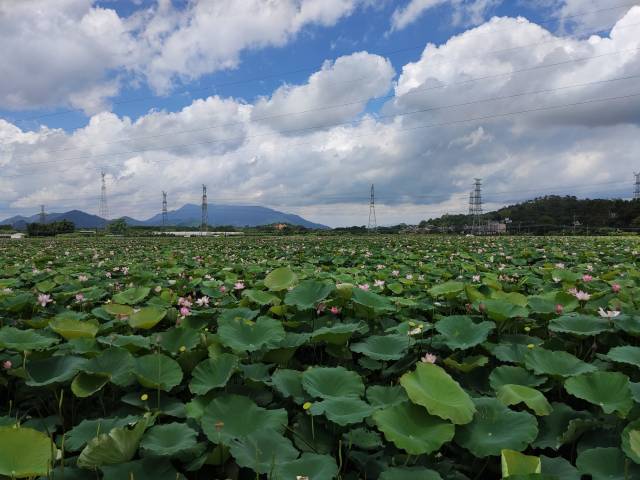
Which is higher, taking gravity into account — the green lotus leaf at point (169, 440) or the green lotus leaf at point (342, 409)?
the green lotus leaf at point (342, 409)

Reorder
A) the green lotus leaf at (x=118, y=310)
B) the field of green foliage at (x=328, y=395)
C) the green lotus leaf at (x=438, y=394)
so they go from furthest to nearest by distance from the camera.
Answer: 1. the green lotus leaf at (x=118, y=310)
2. the green lotus leaf at (x=438, y=394)
3. the field of green foliage at (x=328, y=395)

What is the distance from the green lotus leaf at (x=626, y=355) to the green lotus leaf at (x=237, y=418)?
1.48m

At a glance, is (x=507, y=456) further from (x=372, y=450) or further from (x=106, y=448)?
(x=106, y=448)

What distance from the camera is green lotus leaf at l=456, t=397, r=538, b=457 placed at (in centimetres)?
145

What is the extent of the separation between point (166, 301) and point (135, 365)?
171 cm

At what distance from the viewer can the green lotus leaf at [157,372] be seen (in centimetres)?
185

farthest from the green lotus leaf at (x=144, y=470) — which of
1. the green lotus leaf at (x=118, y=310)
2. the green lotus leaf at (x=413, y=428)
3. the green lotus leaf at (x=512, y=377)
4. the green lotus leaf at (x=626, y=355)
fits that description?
the green lotus leaf at (x=626, y=355)

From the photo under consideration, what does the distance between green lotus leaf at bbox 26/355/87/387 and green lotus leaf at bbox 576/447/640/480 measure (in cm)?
196

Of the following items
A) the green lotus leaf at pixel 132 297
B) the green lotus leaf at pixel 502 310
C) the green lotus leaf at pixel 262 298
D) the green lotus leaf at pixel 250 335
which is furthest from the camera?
the green lotus leaf at pixel 132 297

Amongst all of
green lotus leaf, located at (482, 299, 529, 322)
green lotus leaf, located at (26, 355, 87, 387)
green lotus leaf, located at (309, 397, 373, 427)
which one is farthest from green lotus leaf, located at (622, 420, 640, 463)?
green lotus leaf, located at (26, 355, 87, 387)

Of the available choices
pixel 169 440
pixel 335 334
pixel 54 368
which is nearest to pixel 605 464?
pixel 335 334

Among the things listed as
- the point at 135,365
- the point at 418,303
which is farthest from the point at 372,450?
the point at 418,303

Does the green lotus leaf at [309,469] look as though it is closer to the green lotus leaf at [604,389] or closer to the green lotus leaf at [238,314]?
the green lotus leaf at [604,389]

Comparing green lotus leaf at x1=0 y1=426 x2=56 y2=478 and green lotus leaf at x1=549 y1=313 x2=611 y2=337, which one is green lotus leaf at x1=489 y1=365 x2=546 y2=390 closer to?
green lotus leaf at x1=549 y1=313 x2=611 y2=337
